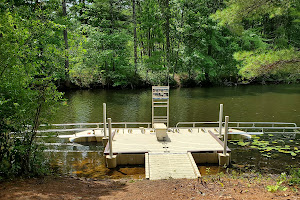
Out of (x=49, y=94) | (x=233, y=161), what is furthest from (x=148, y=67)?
(x=49, y=94)

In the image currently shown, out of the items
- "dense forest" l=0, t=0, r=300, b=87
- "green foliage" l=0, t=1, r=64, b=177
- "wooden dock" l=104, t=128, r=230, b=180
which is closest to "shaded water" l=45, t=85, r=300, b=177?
"wooden dock" l=104, t=128, r=230, b=180

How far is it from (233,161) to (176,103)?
12847 millimetres

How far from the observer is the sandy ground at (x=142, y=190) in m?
6.01

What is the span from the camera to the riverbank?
602cm

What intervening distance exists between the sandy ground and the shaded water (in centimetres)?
324

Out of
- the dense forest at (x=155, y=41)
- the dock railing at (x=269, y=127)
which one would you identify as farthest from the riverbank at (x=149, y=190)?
the dense forest at (x=155, y=41)

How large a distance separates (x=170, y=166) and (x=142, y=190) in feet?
10.5

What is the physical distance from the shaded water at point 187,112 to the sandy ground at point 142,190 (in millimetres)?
3241

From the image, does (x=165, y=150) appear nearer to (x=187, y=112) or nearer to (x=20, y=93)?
(x=20, y=93)

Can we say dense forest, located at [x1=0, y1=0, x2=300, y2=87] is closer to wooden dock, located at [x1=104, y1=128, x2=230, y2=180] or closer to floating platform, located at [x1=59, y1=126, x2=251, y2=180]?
floating platform, located at [x1=59, y1=126, x2=251, y2=180]

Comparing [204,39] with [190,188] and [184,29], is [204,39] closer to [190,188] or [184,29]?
[184,29]

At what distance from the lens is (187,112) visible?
21.1 meters

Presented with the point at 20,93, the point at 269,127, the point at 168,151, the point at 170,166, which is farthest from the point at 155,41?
the point at 20,93

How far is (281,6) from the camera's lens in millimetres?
10781
